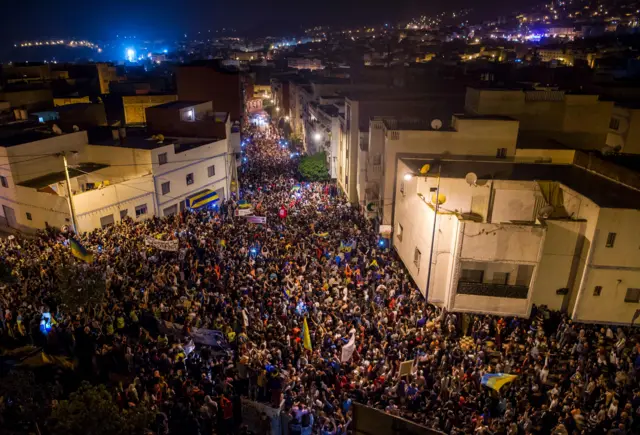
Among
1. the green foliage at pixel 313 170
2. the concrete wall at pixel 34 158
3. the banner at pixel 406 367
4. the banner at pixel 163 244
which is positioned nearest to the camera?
the banner at pixel 406 367

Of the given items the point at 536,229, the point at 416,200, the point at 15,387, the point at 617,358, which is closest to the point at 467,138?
the point at 416,200

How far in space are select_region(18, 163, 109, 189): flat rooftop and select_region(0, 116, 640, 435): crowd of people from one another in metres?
4.36

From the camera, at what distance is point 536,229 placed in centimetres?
1545

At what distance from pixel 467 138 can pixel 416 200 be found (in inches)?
217

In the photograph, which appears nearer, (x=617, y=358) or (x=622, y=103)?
(x=617, y=358)

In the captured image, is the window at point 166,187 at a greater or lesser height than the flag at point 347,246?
greater

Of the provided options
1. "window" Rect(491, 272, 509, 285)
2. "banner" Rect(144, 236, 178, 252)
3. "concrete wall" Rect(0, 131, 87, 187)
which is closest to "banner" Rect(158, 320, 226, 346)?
"banner" Rect(144, 236, 178, 252)

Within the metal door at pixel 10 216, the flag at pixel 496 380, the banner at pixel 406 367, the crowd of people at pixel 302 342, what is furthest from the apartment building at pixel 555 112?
the metal door at pixel 10 216

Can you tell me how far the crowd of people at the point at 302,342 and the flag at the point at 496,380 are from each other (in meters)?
0.40

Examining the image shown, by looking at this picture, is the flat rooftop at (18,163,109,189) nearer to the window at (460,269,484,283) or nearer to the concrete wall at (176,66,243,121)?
the concrete wall at (176,66,243,121)

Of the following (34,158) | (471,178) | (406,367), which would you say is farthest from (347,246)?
(34,158)

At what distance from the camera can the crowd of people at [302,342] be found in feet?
37.3

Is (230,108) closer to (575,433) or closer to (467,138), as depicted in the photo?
(467,138)

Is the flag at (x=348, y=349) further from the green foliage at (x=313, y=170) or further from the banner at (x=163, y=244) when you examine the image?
the green foliage at (x=313, y=170)
